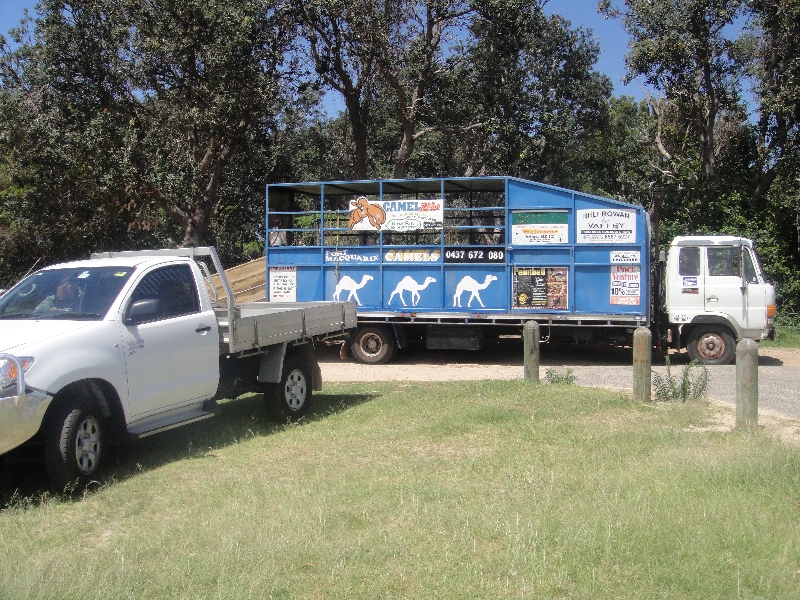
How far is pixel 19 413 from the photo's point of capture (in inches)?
234

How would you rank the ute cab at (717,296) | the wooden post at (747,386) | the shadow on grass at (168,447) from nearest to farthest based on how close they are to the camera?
the shadow on grass at (168,447), the wooden post at (747,386), the ute cab at (717,296)

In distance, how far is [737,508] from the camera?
223 inches

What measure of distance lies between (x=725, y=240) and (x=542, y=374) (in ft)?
13.6

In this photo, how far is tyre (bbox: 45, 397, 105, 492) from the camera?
629cm

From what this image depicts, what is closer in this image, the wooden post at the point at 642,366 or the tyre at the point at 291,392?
the tyre at the point at 291,392

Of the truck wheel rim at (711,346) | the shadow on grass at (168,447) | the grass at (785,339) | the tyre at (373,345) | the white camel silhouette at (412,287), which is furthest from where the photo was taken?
the grass at (785,339)

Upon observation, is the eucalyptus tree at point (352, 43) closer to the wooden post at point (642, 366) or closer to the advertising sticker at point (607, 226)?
the advertising sticker at point (607, 226)

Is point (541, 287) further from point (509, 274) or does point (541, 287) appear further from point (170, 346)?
point (170, 346)

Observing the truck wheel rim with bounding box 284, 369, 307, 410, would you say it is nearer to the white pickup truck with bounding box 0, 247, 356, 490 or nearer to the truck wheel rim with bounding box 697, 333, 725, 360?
the white pickup truck with bounding box 0, 247, 356, 490

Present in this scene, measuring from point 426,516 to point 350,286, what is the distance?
10.8m

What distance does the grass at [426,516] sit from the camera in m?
4.56

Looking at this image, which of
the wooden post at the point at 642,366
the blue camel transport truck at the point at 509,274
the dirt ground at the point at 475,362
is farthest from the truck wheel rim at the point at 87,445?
the blue camel transport truck at the point at 509,274

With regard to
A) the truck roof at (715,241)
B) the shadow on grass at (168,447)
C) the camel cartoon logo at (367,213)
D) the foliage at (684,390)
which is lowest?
the shadow on grass at (168,447)

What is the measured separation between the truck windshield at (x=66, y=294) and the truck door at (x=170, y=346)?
225mm
